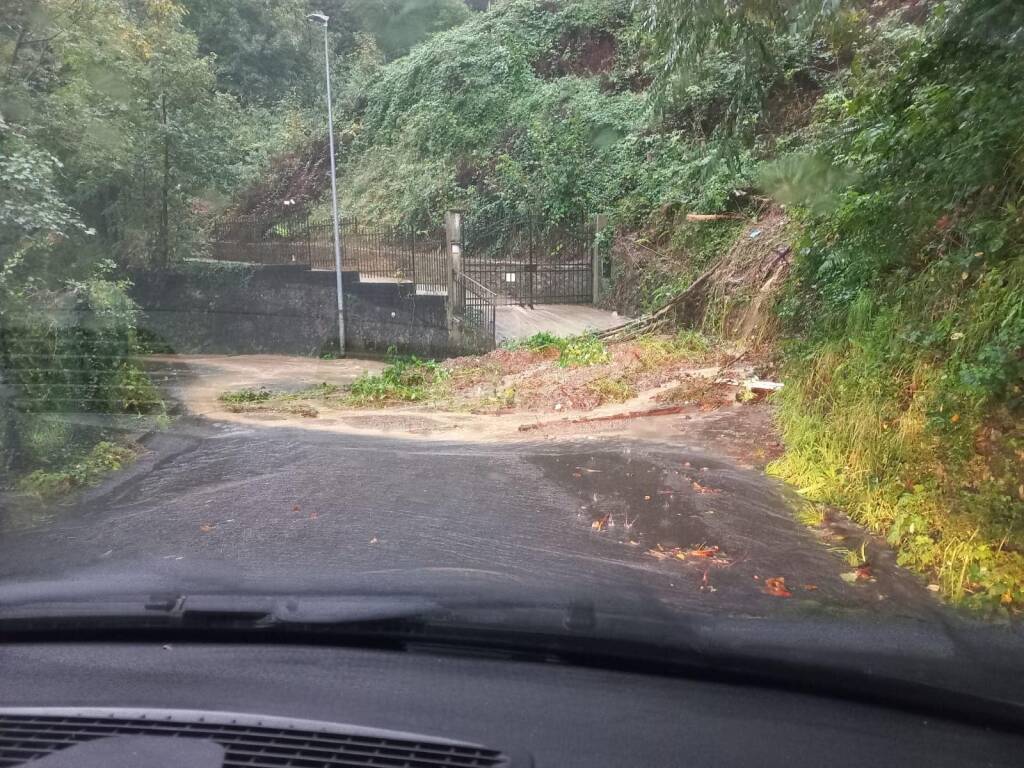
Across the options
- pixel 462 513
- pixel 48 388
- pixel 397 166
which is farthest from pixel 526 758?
pixel 397 166

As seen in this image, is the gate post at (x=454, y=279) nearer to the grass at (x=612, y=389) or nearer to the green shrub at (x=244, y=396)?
the green shrub at (x=244, y=396)

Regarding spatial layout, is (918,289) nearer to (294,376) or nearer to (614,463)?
(614,463)

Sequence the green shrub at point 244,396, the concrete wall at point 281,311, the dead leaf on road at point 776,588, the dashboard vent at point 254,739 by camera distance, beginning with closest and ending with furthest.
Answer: the dashboard vent at point 254,739 < the dead leaf on road at point 776,588 < the green shrub at point 244,396 < the concrete wall at point 281,311

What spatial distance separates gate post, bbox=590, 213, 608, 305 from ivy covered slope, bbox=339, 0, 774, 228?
1.52 ft

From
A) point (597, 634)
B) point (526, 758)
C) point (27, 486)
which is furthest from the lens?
point (27, 486)

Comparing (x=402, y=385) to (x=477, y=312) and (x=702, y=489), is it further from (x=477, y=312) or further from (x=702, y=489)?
(x=702, y=489)

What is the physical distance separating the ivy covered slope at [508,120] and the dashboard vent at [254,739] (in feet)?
60.4

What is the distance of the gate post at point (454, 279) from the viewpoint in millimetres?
20250

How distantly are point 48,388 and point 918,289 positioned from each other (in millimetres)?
7951

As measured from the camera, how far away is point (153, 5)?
17328 millimetres

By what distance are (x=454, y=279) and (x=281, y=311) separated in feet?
16.7

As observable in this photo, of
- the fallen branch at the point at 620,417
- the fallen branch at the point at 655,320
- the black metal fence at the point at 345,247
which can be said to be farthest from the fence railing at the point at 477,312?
the fallen branch at the point at 620,417

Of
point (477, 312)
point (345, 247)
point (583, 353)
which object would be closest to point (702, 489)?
point (583, 353)

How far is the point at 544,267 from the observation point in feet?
69.1
